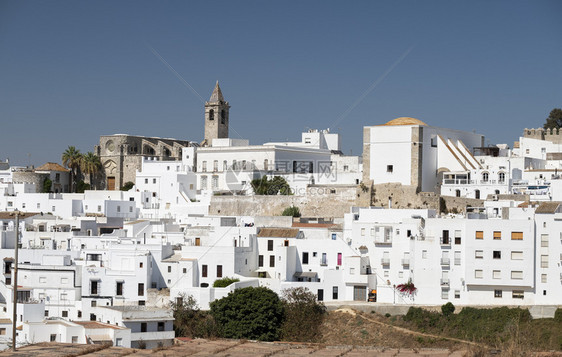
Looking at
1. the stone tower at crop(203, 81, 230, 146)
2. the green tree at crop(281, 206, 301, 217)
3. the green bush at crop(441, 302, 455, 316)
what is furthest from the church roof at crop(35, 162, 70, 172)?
the green bush at crop(441, 302, 455, 316)

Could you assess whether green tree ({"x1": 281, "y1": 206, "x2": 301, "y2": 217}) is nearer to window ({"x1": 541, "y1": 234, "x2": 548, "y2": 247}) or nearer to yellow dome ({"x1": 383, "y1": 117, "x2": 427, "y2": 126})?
yellow dome ({"x1": 383, "y1": 117, "x2": 427, "y2": 126})

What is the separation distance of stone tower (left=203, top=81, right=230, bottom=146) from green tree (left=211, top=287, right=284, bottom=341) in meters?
36.6

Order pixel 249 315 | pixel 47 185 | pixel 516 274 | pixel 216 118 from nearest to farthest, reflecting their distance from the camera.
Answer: pixel 249 315 < pixel 516 274 < pixel 47 185 < pixel 216 118

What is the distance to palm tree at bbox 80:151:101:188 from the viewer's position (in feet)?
212

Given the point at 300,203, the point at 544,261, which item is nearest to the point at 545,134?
the point at 300,203

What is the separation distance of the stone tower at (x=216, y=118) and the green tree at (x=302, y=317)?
35965mm

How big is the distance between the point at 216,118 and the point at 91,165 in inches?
436

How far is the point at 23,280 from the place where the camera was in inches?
1438

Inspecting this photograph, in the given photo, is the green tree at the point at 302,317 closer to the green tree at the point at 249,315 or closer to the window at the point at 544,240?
the green tree at the point at 249,315

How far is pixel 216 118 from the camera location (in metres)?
70.6

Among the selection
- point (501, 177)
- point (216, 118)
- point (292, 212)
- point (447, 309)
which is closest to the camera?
point (447, 309)

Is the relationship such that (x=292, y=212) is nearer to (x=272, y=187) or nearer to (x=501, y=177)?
(x=272, y=187)

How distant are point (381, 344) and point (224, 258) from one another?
27.4ft

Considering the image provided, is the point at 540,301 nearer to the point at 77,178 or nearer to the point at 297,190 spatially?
the point at 297,190
